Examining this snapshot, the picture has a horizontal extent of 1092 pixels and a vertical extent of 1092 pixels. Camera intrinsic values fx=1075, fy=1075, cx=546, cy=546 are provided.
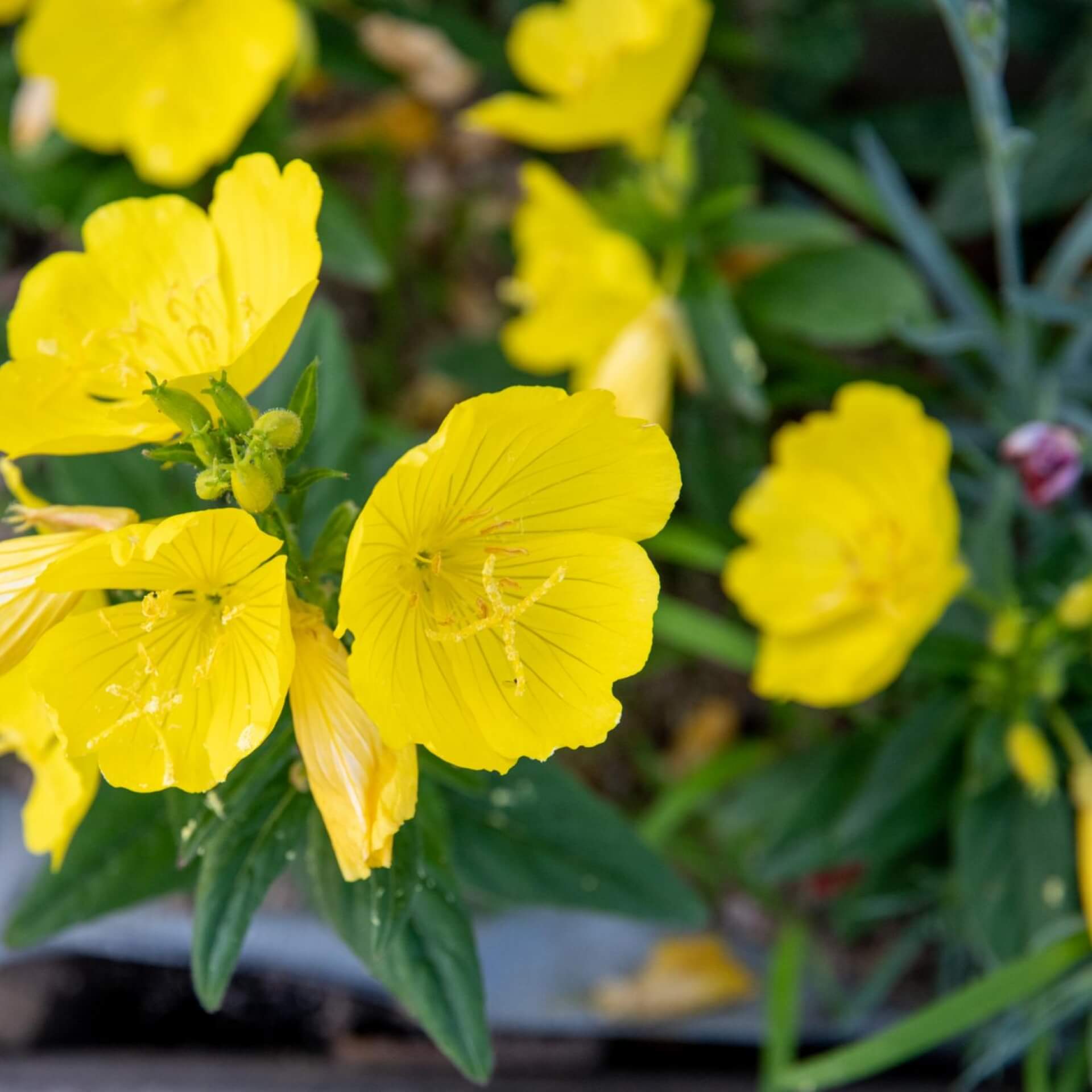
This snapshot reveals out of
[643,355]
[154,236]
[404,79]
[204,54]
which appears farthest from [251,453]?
[404,79]

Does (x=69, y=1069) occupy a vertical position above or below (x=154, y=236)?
below

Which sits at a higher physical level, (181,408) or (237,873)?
(181,408)

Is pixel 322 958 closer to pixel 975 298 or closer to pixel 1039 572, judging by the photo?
pixel 1039 572

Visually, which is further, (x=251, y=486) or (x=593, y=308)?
(x=593, y=308)

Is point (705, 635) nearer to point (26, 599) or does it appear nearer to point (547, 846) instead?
point (547, 846)

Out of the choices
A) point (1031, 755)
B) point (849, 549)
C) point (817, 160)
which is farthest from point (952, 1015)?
point (817, 160)

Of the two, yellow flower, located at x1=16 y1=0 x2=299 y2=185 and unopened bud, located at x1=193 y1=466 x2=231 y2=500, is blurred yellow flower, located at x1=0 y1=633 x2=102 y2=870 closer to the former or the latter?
unopened bud, located at x1=193 y1=466 x2=231 y2=500

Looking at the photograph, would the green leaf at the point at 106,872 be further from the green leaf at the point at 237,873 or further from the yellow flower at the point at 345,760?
the yellow flower at the point at 345,760
